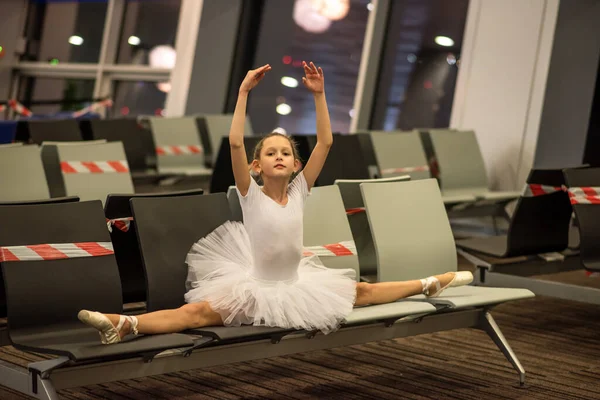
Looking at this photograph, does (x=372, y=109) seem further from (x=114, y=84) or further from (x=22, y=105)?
(x=22, y=105)

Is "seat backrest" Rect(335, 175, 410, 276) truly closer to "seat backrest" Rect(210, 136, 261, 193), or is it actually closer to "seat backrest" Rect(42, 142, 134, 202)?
"seat backrest" Rect(42, 142, 134, 202)

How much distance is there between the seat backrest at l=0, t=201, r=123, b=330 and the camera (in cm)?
342

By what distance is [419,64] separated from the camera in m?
10.7

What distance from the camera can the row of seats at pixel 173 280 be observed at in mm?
3332

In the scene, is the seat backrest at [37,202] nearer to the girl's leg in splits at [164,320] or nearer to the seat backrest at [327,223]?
the girl's leg in splits at [164,320]

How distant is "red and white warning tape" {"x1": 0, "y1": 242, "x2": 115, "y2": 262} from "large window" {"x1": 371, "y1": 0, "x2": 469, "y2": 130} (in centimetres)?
716

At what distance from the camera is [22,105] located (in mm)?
14094

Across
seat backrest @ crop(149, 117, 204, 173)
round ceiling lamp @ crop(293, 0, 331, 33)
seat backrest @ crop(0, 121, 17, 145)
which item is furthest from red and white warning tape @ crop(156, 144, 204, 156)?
round ceiling lamp @ crop(293, 0, 331, 33)

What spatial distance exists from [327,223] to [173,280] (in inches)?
33.7

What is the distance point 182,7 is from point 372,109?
119 inches

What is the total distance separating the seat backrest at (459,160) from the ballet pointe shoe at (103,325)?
5228mm

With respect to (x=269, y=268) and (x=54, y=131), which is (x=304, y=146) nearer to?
(x=54, y=131)

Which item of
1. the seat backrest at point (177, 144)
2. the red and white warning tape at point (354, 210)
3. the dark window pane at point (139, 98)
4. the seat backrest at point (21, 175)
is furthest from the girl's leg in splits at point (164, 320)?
the dark window pane at point (139, 98)

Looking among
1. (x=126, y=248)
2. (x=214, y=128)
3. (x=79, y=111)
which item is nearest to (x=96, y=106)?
(x=79, y=111)
